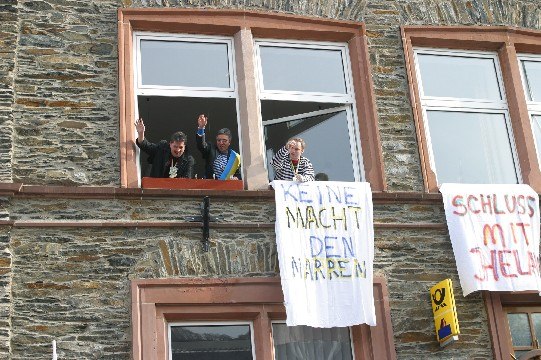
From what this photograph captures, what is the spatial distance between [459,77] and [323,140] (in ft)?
6.03

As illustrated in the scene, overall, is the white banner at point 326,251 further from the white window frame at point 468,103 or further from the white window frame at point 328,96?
the white window frame at point 468,103

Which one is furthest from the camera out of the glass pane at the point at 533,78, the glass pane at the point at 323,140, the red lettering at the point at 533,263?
the glass pane at the point at 533,78

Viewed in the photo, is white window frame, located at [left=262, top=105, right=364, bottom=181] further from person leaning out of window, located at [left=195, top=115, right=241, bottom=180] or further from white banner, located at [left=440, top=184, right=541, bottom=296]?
white banner, located at [left=440, top=184, right=541, bottom=296]

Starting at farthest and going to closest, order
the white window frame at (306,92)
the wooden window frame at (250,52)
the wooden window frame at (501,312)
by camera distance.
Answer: the white window frame at (306,92), the wooden window frame at (250,52), the wooden window frame at (501,312)

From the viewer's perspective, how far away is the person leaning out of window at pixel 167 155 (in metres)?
11.7

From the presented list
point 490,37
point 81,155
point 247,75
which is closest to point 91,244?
point 81,155

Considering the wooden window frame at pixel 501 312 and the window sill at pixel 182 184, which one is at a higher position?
the window sill at pixel 182 184

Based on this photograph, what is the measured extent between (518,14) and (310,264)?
14.2 feet

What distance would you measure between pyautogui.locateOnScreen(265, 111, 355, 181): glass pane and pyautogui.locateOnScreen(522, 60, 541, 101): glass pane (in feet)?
7.35

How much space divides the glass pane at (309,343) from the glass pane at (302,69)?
2.83 m

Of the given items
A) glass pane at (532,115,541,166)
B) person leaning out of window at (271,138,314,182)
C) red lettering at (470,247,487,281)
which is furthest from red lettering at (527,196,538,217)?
person leaning out of window at (271,138,314,182)

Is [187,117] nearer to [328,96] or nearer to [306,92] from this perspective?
[306,92]

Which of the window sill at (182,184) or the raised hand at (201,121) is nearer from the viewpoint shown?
the window sill at (182,184)

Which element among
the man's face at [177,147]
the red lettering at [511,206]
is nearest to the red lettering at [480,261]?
the red lettering at [511,206]
